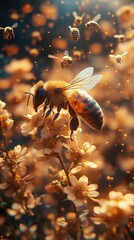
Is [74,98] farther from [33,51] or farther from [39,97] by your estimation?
[33,51]

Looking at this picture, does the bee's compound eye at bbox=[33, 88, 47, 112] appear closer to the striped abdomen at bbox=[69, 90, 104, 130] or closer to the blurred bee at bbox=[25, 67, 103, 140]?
the blurred bee at bbox=[25, 67, 103, 140]

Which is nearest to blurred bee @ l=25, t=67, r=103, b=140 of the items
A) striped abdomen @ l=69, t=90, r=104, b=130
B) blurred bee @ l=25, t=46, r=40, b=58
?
striped abdomen @ l=69, t=90, r=104, b=130

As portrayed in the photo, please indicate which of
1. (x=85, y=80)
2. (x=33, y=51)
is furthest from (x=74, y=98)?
(x=33, y=51)

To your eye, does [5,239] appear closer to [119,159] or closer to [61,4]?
[119,159]

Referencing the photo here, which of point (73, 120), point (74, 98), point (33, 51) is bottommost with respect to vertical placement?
point (73, 120)

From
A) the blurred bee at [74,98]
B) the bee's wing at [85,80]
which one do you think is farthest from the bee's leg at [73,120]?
the bee's wing at [85,80]

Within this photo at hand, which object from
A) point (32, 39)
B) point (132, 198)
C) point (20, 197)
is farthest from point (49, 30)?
point (132, 198)

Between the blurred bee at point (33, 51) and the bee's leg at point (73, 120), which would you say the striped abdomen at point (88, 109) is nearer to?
the bee's leg at point (73, 120)
